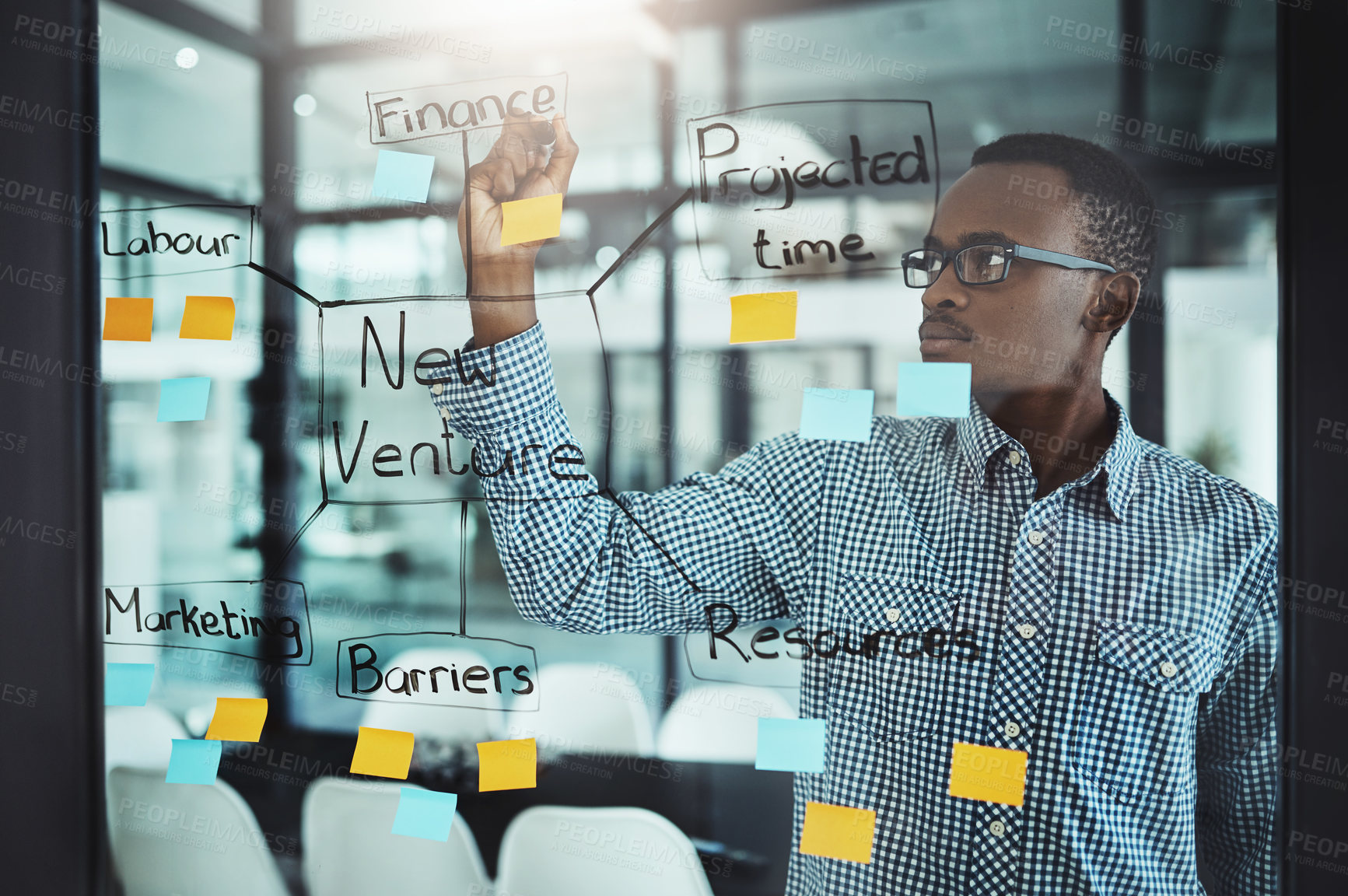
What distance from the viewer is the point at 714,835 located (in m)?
1.24

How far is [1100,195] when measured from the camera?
1.01 metres

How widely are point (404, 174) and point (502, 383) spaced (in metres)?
0.37

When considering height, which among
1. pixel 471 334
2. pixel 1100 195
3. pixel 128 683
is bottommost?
pixel 128 683

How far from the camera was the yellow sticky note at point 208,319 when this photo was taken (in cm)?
128

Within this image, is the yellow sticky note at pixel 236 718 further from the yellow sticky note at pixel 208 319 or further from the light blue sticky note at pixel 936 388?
the light blue sticky note at pixel 936 388

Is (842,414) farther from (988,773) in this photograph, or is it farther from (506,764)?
(506,764)

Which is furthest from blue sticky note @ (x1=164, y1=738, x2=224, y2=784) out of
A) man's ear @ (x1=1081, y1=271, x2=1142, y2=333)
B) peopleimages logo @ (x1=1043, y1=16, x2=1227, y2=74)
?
peopleimages logo @ (x1=1043, y1=16, x2=1227, y2=74)

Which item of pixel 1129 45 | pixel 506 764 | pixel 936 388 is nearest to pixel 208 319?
pixel 506 764

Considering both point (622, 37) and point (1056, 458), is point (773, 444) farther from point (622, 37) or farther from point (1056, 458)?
point (622, 37)

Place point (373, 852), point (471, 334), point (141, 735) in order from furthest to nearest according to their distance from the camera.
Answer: point (141, 735) → point (373, 852) → point (471, 334)

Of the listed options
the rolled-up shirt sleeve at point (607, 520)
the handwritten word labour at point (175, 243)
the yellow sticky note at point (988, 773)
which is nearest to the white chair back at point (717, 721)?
the rolled-up shirt sleeve at point (607, 520)

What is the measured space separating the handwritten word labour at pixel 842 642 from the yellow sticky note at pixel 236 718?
70 cm

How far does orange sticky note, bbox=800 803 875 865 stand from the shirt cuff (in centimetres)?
61

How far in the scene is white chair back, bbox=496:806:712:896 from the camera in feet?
3.98
